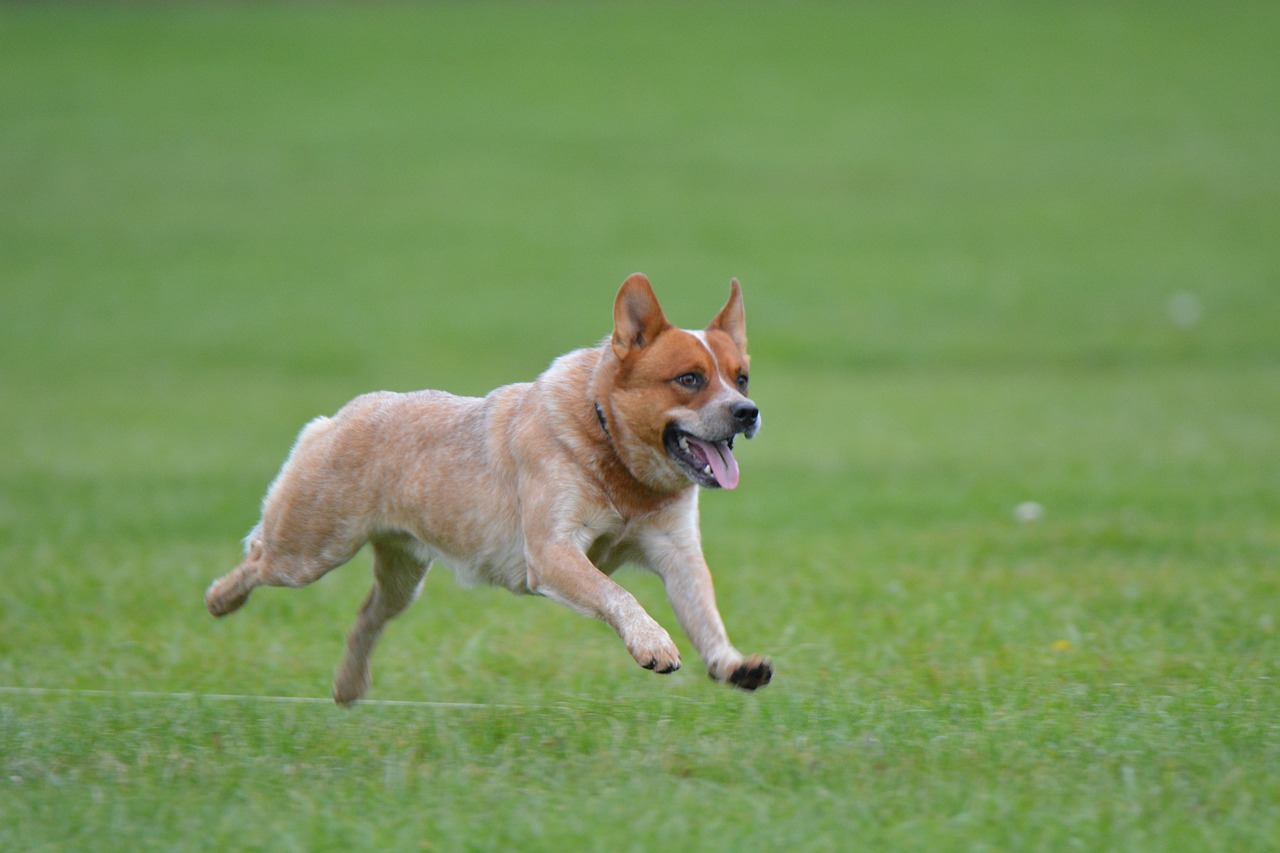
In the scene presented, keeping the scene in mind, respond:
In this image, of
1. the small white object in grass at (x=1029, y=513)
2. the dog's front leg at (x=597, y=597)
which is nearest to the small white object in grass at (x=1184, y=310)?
the small white object in grass at (x=1029, y=513)

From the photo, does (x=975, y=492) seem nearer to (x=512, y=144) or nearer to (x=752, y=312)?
(x=752, y=312)

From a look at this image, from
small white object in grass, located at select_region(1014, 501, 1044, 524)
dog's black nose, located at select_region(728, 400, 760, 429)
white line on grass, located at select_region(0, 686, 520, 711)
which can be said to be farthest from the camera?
small white object in grass, located at select_region(1014, 501, 1044, 524)

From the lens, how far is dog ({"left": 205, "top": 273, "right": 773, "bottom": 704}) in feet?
19.6

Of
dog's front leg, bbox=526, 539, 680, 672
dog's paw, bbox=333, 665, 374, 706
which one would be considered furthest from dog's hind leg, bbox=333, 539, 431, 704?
dog's front leg, bbox=526, 539, 680, 672

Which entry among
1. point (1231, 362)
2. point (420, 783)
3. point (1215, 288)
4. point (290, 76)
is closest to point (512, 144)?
point (290, 76)

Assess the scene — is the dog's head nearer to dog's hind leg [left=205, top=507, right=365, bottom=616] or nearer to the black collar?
the black collar

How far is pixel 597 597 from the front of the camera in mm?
5797

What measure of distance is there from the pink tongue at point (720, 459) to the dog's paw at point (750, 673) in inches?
30.6

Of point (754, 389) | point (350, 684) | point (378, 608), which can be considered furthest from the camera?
point (754, 389)

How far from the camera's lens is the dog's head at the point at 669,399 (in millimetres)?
5977

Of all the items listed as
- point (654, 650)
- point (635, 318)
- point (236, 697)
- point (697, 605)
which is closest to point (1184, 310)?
point (635, 318)

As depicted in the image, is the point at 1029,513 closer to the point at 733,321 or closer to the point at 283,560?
the point at 733,321

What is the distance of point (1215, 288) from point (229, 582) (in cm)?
2148

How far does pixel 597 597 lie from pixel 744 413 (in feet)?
3.06
